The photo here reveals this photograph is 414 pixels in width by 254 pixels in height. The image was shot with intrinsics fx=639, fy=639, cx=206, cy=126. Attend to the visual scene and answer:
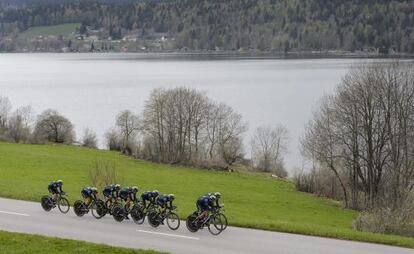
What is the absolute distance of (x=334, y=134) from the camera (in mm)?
49688

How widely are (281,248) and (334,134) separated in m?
28.0

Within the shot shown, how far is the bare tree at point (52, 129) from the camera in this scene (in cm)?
7450

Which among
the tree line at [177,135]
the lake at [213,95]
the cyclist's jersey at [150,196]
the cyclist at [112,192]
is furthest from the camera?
the lake at [213,95]

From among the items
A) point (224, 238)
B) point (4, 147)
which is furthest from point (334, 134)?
point (4, 147)

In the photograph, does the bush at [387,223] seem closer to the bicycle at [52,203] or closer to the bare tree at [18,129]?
the bicycle at [52,203]

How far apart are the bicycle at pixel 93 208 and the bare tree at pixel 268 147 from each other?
38008 mm

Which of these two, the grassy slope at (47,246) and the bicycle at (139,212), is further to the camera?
the bicycle at (139,212)

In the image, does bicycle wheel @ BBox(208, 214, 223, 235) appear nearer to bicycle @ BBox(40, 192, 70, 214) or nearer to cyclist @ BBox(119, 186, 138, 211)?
cyclist @ BBox(119, 186, 138, 211)

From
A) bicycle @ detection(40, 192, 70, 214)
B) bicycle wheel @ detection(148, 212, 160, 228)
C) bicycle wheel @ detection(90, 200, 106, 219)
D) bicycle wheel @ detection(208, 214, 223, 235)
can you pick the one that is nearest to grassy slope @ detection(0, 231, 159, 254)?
bicycle wheel @ detection(148, 212, 160, 228)

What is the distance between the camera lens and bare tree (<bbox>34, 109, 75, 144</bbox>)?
74.5m

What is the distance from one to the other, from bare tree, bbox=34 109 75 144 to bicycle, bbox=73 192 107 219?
47.0 meters

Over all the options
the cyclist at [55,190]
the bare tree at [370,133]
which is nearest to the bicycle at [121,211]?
the cyclist at [55,190]

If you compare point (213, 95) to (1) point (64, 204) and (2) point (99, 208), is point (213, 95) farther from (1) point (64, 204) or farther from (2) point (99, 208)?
(2) point (99, 208)

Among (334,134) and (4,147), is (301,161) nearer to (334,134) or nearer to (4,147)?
(334,134)
